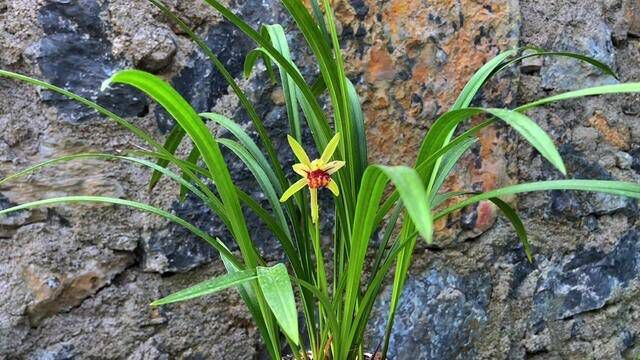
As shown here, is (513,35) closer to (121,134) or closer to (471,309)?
(471,309)

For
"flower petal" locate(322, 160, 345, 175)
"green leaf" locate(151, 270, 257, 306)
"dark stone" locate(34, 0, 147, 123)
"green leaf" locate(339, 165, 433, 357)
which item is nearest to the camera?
"green leaf" locate(339, 165, 433, 357)

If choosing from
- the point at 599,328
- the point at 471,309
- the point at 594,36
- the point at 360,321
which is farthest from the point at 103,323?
the point at 594,36

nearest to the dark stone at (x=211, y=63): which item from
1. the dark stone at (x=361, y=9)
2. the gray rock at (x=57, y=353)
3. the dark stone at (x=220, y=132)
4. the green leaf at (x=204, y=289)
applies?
the dark stone at (x=220, y=132)

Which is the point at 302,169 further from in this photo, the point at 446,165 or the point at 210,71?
the point at 210,71

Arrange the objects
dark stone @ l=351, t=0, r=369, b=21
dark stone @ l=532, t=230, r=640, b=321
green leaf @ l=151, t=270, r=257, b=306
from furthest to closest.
Answer: dark stone @ l=532, t=230, r=640, b=321
dark stone @ l=351, t=0, r=369, b=21
green leaf @ l=151, t=270, r=257, b=306

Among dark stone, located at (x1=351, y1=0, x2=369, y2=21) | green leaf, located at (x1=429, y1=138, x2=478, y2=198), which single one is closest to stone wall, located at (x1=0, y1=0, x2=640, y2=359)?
dark stone, located at (x1=351, y1=0, x2=369, y2=21)

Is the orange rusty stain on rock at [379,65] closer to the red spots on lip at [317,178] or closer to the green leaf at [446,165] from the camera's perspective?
the green leaf at [446,165]

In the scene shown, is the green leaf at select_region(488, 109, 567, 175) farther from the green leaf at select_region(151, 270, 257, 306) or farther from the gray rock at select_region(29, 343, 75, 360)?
the gray rock at select_region(29, 343, 75, 360)
